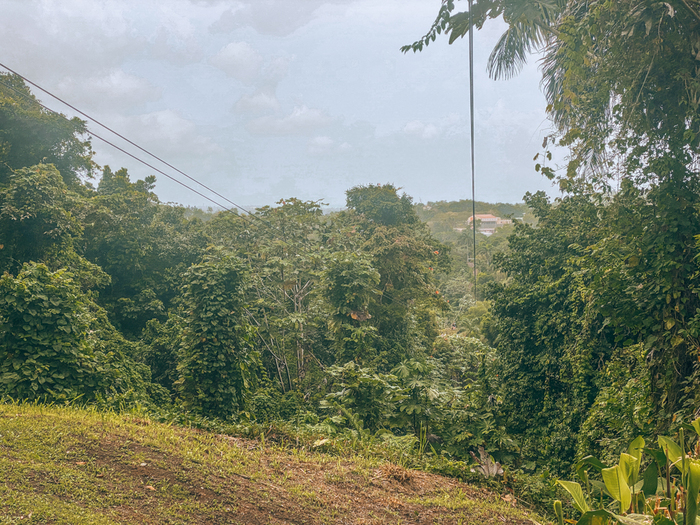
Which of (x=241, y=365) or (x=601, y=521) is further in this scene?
(x=241, y=365)

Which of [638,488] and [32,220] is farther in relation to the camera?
[32,220]

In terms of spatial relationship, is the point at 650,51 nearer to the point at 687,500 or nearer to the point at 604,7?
the point at 604,7

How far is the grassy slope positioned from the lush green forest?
0.99 metres

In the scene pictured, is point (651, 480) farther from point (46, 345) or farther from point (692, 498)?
point (46, 345)

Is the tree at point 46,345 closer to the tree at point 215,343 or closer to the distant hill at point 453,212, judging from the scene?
the tree at point 215,343

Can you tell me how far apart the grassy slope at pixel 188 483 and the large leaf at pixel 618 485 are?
1867mm

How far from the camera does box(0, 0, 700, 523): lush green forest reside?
4.93 m

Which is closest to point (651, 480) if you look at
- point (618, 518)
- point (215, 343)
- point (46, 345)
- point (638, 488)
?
point (638, 488)

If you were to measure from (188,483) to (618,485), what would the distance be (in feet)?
9.48

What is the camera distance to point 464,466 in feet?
15.8

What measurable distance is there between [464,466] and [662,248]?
3.34 meters

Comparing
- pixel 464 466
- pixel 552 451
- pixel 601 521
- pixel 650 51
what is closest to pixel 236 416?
pixel 464 466

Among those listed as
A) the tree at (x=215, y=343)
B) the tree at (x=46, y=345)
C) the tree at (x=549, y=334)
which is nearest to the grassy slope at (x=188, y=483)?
the tree at (x=46, y=345)

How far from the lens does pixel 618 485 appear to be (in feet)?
6.47
